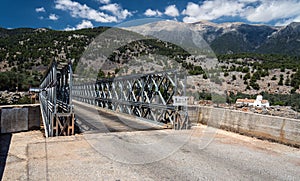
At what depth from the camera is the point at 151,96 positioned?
13.8m

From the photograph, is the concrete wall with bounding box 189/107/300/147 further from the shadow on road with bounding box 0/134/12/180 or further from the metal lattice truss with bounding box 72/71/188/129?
the shadow on road with bounding box 0/134/12/180

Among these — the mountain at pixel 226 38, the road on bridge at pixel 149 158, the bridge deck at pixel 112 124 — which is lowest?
the bridge deck at pixel 112 124

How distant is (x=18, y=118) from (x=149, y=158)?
6.93m

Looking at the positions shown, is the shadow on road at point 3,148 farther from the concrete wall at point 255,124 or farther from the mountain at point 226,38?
the concrete wall at point 255,124

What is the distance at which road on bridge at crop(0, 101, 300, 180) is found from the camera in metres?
5.31

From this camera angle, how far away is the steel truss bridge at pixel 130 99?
30.8ft

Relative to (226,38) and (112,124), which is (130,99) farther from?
(226,38)

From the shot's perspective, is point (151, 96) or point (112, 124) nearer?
point (112, 124)

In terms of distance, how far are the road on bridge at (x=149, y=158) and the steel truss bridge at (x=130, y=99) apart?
883mm

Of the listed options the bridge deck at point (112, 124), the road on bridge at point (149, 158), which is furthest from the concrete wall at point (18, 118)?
the bridge deck at point (112, 124)

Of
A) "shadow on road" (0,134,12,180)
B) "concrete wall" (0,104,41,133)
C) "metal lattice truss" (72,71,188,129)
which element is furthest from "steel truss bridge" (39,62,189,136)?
"shadow on road" (0,134,12,180)

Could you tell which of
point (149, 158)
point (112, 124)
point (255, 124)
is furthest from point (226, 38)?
point (149, 158)

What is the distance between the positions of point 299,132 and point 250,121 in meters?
2.14

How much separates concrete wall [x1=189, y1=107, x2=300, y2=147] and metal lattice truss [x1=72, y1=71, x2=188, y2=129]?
5.48 ft
